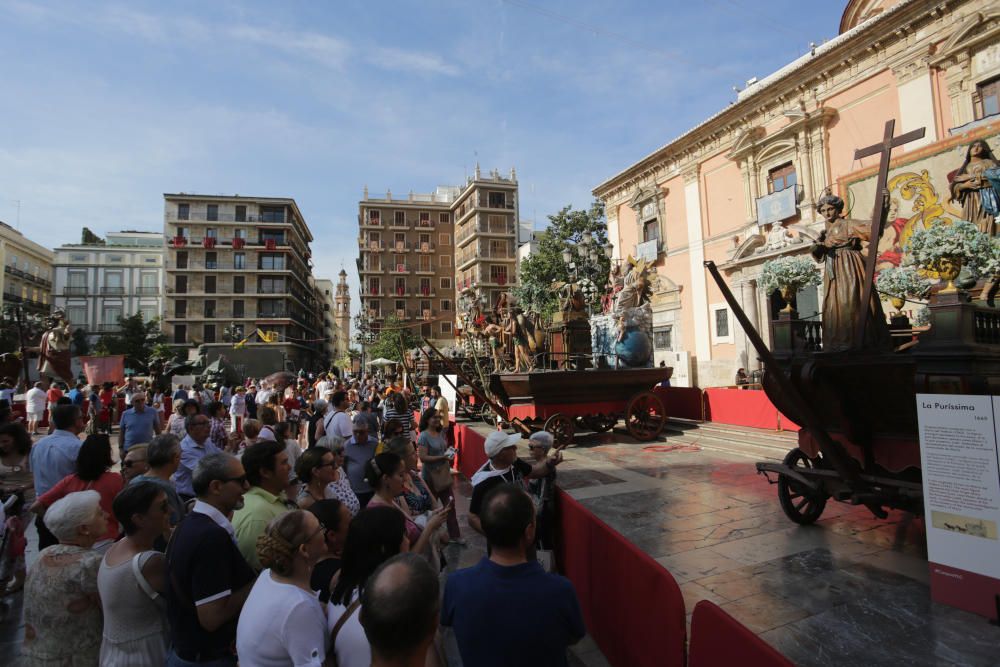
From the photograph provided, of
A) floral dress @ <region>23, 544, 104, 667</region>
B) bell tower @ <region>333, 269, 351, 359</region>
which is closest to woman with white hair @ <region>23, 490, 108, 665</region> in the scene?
floral dress @ <region>23, 544, 104, 667</region>

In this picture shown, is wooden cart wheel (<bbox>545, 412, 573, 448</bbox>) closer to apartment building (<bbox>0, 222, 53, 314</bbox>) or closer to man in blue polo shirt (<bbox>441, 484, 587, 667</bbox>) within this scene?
man in blue polo shirt (<bbox>441, 484, 587, 667</bbox>)

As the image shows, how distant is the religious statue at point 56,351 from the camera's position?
17.1 meters

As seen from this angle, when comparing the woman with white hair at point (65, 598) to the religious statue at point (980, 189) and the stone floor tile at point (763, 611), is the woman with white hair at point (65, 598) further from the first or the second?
the religious statue at point (980, 189)

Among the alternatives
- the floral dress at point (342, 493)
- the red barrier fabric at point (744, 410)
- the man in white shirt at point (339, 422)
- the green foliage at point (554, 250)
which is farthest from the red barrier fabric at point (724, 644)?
the green foliage at point (554, 250)

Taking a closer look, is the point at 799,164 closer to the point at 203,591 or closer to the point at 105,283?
the point at 203,591

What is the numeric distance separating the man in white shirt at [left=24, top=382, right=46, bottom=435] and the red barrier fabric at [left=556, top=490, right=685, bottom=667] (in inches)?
579

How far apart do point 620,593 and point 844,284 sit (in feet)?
14.1

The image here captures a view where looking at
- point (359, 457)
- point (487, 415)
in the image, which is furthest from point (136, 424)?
point (487, 415)

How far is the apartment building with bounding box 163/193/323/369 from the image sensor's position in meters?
52.2

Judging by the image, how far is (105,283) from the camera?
56125 millimetres

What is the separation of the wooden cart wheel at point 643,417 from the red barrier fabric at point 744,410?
1904mm

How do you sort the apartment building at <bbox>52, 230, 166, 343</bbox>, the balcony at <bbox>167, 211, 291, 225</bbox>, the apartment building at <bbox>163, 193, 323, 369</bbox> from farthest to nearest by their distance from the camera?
1. the apartment building at <bbox>52, 230, 166, 343</bbox>
2. the balcony at <bbox>167, 211, 291, 225</bbox>
3. the apartment building at <bbox>163, 193, 323, 369</bbox>

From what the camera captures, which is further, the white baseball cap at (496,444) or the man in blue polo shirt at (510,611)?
the white baseball cap at (496,444)

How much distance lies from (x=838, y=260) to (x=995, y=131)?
10.9 meters
